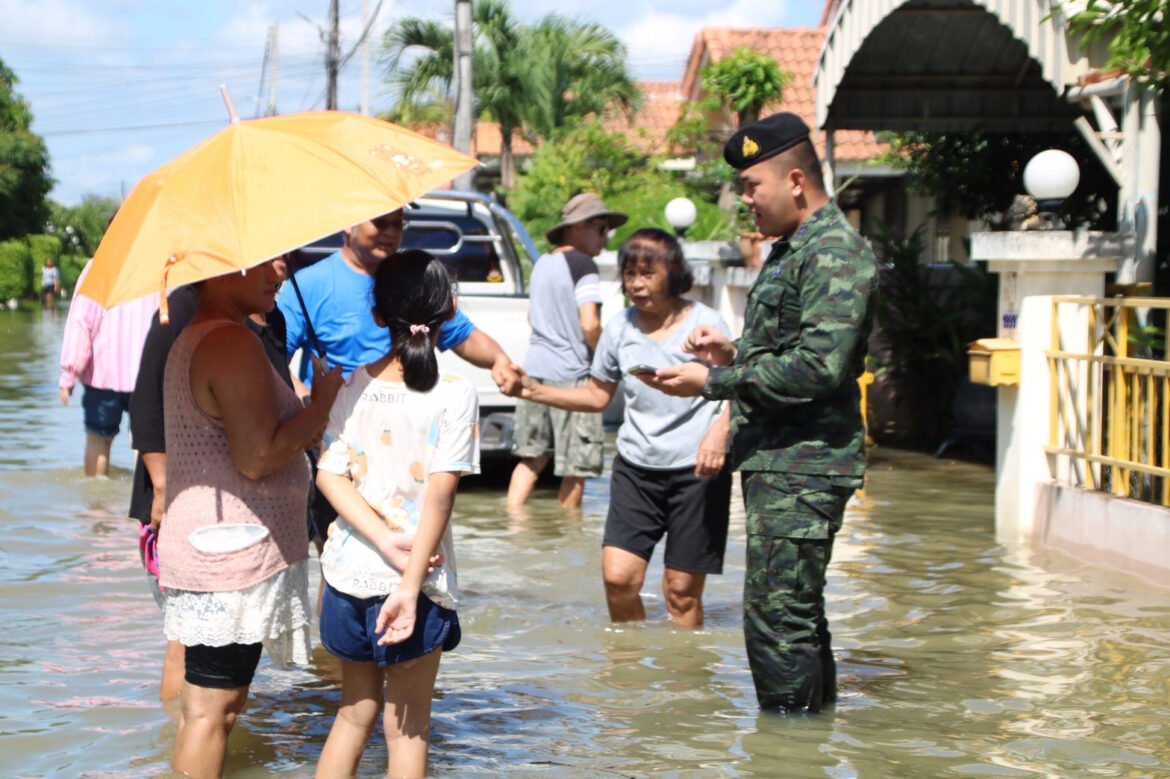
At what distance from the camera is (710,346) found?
4.88m

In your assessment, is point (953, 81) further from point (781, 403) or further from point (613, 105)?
point (613, 105)

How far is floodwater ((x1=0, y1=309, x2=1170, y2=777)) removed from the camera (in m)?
4.95

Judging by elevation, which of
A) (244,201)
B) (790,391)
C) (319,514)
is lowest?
(319,514)

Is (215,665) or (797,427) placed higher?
(797,427)

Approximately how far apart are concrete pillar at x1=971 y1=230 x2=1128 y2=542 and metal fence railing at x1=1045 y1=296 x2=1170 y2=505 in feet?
0.22

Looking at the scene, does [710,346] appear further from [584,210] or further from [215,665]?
[584,210]

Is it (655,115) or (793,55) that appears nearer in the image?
(793,55)

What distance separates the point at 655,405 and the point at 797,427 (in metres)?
1.40

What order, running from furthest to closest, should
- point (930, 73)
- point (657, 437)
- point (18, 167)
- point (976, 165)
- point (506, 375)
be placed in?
point (18, 167) → point (976, 165) → point (930, 73) → point (657, 437) → point (506, 375)

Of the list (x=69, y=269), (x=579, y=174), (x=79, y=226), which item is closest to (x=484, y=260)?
(x=579, y=174)

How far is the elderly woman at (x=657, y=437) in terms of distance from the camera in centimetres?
603

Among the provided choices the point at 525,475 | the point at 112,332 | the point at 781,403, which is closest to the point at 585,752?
the point at 781,403

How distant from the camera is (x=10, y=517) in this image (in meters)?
9.67

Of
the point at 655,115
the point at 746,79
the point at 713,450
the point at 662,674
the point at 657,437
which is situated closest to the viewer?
the point at 713,450
